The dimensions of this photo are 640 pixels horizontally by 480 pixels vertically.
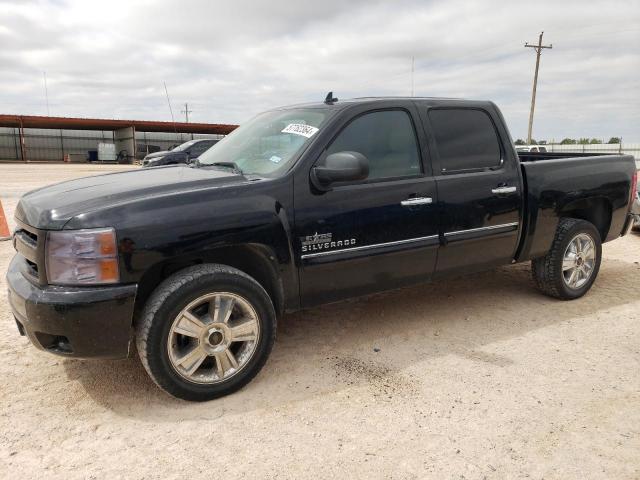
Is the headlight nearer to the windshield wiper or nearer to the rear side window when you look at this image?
the windshield wiper

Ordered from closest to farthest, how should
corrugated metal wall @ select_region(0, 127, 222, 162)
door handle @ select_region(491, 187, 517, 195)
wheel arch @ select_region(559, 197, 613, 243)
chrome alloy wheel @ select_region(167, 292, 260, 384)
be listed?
chrome alloy wheel @ select_region(167, 292, 260, 384)
door handle @ select_region(491, 187, 517, 195)
wheel arch @ select_region(559, 197, 613, 243)
corrugated metal wall @ select_region(0, 127, 222, 162)

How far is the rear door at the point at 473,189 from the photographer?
3967 mm

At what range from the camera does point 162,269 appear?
10.2 ft

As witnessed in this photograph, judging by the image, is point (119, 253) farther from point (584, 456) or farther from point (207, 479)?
point (584, 456)

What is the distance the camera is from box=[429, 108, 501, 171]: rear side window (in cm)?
405

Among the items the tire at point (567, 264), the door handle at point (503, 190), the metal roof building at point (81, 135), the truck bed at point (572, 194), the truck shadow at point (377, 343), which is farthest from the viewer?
the metal roof building at point (81, 135)

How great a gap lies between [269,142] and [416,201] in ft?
3.79

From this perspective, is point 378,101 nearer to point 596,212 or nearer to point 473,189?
point 473,189

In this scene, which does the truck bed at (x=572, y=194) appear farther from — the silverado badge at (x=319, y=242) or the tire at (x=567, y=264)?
the silverado badge at (x=319, y=242)

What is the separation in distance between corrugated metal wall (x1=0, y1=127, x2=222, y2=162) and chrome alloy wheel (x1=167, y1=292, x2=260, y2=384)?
149ft

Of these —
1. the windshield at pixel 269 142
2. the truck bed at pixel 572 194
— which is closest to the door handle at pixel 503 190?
the truck bed at pixel 572 194

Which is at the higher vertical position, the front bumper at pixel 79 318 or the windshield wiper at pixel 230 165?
the windshield wiper at pixel 230 165

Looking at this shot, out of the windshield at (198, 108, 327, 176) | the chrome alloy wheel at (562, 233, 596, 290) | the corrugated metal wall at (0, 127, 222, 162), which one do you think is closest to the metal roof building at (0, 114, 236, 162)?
the corrugated metal wall at (0, 127, 222, 162)

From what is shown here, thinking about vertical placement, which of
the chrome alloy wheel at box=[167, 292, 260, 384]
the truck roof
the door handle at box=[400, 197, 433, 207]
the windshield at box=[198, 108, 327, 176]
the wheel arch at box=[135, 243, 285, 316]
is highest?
the truck roof
